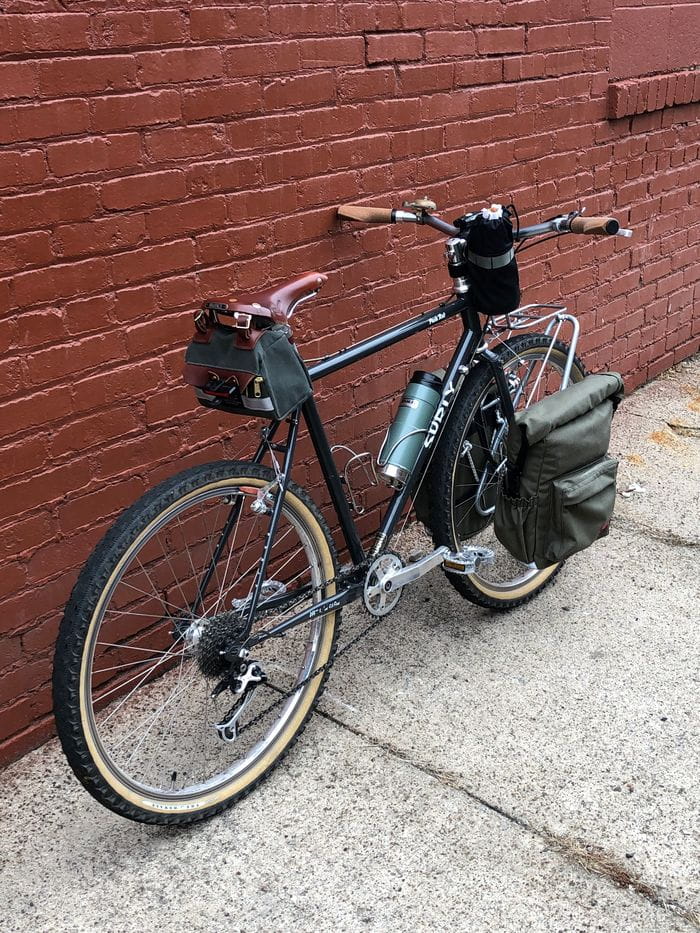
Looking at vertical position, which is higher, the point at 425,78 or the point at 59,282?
the point at 425,78

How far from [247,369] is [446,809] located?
118 centimetres

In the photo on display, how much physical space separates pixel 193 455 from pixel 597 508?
1230mm

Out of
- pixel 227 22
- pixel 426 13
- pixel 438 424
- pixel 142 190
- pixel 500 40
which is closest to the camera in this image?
pixel 142 190

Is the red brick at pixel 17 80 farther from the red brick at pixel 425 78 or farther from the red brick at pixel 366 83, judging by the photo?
the red brick at pixel 425 78

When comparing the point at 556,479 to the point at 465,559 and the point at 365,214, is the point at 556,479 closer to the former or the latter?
the point at 465,559

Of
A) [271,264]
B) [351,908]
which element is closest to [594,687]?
[351,908]

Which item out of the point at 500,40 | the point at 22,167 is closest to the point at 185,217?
the point at 22,167

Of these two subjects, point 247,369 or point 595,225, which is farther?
point 595,225

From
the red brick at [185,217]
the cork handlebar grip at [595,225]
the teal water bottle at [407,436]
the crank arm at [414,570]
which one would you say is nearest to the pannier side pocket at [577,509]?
the crank arm at [414,570]

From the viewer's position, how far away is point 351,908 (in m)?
2.17

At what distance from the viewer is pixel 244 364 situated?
2.27 meters

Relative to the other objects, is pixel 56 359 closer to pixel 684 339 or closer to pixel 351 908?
pixel 351 908

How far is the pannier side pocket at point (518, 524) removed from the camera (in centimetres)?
298

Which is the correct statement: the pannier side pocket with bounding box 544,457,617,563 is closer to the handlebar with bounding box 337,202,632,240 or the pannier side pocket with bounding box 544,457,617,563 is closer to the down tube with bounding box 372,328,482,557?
the down tube with bounding box 372,328,482,557
